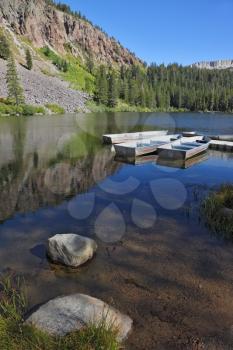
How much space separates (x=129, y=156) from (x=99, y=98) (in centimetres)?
10363

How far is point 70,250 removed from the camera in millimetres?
8492

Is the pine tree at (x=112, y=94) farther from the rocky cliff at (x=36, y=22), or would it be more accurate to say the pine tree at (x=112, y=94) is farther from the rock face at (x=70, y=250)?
the rock face at (x=70, y=250)

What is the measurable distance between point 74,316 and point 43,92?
96.9 m

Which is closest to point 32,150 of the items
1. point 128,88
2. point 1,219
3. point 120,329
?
point 1,219

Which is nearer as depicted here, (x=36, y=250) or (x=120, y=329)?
(x=120, y=329)

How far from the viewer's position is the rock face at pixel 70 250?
8.45 m

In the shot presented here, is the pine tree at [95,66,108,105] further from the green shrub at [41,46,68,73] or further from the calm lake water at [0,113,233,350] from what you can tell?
the calm lake water at [0,113,233,350]

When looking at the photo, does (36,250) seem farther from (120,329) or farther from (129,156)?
(129,156)

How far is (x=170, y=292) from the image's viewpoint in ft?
24.4

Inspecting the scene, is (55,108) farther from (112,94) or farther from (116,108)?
(116,108)

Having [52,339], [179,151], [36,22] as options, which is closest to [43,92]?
[179,151]

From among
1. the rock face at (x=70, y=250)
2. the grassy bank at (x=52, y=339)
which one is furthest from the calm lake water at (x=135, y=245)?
the grassy bank at (x=52, y=339)

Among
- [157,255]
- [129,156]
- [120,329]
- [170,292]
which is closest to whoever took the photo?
[120,329]

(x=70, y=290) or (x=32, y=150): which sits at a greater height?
(x=32, y=150)
